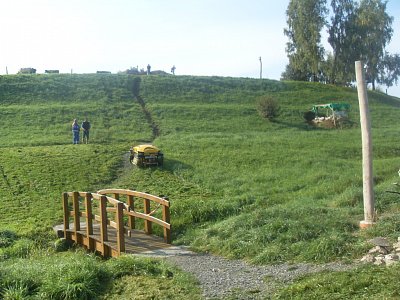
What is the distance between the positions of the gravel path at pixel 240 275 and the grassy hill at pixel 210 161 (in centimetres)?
35

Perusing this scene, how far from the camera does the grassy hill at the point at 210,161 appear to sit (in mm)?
11078

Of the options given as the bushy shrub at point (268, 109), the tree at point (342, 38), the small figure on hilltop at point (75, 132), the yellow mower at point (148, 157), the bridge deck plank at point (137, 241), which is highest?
the tree at point (342, 38)

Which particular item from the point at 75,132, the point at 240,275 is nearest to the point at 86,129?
the point at 75,132

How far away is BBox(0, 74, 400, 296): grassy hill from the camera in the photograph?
36.3 ft

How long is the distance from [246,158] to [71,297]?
54.6 ft

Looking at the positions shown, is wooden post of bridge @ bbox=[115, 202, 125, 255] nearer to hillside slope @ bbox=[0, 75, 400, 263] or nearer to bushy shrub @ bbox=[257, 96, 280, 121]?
hillside slope @ bbox=[0, 75, 400, 263]

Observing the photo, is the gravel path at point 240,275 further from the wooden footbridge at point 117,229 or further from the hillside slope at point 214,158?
the wooden footbridge at point 117,229

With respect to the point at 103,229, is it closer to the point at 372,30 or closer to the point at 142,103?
the point at 142,103

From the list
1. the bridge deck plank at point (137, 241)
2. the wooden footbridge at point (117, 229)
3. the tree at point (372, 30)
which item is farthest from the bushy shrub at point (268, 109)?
the bridge deck plank at point (137, 241)

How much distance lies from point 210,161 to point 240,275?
15.2 metres

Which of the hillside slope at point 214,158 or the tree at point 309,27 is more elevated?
the tree at point 309,27

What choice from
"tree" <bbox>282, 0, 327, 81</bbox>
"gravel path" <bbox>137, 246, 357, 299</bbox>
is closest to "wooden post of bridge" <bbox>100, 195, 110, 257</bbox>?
"gravel path" <bbox>137, 246, 357, 299</bbox>

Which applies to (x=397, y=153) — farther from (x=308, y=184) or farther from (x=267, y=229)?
(x=267, y=229)

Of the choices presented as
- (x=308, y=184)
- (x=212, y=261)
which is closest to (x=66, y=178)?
(x=308, y=184)
